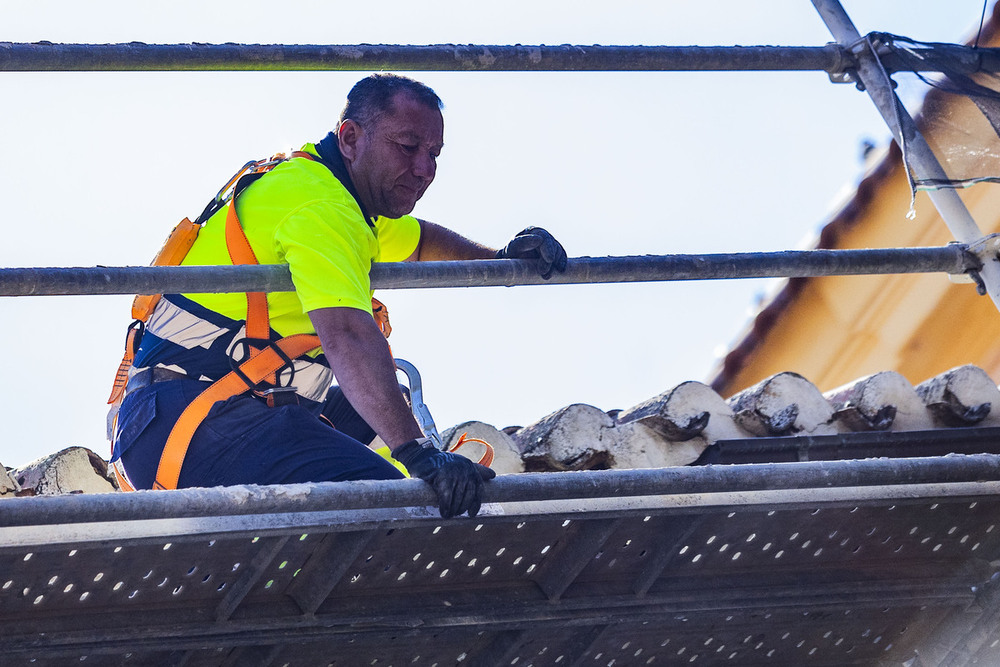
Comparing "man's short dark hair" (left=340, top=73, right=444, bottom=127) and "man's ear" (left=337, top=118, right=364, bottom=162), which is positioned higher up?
"man's short dark hair" (left=340, top=73, right=444, bottom=127)

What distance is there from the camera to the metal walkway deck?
7.37 feet

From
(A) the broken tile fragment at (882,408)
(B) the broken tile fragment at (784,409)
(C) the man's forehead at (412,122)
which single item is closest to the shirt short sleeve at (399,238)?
(C) the man's forehead at (412,122)

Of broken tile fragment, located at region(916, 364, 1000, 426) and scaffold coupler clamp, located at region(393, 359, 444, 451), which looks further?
broken tile fragment, located at region(916, 364, 1000, 426)

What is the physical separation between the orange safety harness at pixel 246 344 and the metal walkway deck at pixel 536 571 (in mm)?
371

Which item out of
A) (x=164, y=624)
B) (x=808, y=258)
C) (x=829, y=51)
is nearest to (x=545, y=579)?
(x=164, y=624)

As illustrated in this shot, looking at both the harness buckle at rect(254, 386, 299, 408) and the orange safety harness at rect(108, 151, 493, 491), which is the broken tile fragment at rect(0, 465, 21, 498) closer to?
the orange safety harness at rect(108, 151, 493, 491)

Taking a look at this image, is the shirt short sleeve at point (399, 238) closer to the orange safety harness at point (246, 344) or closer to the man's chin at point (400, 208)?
the man's chin at point (400, 208)

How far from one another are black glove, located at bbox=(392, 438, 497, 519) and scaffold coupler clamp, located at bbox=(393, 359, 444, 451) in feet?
2.40

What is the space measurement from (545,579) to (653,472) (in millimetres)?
436

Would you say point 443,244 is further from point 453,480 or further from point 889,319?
point 889,319

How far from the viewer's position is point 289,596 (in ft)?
8.25

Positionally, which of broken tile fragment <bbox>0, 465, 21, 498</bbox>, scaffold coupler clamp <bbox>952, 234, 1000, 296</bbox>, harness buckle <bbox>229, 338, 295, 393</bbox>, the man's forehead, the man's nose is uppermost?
the man's forehead

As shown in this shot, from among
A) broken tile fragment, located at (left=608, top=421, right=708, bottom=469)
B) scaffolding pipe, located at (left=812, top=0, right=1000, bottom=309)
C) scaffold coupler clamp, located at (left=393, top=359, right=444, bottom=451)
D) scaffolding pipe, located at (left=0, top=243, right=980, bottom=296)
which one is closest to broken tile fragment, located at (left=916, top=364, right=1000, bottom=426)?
broken tile fragment, located at (left=608, top=421, right=708, bottom=469)

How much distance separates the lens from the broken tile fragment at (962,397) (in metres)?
4.99
